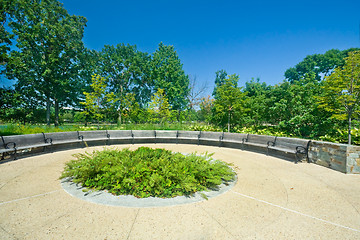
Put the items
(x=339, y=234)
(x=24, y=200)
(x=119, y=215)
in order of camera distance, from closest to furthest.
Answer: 1. (x=339, y=234)
2. (x=119, y=215)
3. (x=24, y=200)

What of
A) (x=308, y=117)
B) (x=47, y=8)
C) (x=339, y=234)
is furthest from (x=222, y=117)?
(x=47, y=8)

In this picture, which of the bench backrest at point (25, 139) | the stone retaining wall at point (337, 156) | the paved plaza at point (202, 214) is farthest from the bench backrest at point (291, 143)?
the bench backrest at point (25, 139)

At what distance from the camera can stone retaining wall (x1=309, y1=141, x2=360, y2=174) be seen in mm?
4727

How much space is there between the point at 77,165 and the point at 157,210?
247cm

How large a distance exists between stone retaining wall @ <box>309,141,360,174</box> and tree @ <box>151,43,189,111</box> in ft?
74.5

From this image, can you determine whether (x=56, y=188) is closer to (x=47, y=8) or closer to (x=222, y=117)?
(x=222, y=117)

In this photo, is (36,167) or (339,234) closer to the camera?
(339,234)

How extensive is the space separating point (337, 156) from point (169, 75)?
2536 centimetres

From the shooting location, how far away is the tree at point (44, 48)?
61.6 ft

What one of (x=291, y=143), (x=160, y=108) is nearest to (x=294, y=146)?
(x=291, y=143)

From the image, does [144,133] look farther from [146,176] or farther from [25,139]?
[146,176]

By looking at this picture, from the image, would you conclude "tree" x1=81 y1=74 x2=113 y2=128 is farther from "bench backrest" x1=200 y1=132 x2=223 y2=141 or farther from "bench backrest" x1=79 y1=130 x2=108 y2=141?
"bench backrest" x1=200 y1=132 x2=223 y2=141

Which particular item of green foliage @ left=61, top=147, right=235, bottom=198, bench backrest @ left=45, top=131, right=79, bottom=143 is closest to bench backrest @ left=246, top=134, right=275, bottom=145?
green foliage @ left=61, top=147, right=235, bottom=198

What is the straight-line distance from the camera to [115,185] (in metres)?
3.26
